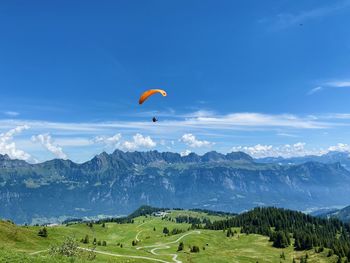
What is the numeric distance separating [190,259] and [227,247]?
62081mm

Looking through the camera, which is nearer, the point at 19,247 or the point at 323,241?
the point at 19,247

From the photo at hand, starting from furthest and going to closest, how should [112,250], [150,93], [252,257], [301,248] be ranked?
[301,248] → [252,257] → [112,250] → [150,93]

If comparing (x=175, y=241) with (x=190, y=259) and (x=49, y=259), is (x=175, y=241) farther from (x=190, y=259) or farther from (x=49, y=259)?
(x=49, y=259)

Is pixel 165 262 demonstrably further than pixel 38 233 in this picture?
No

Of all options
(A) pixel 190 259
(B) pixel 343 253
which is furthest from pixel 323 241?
(A) pixel 190 259

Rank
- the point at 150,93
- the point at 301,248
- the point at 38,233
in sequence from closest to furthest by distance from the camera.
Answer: the point at 150,93, the point at 38,233, the point at 301,248

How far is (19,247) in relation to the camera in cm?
11181

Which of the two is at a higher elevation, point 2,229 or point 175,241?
point 2,229

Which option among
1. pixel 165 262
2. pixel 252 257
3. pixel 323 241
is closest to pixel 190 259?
pixel 165 262

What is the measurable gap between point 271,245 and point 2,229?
5122 inches

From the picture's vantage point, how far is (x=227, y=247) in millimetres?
194625

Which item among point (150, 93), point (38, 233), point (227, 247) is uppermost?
point (150, 93)

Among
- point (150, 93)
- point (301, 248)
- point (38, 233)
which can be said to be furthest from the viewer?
point (301, 248)

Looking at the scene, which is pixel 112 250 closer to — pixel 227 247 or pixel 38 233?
pixel 38 233
